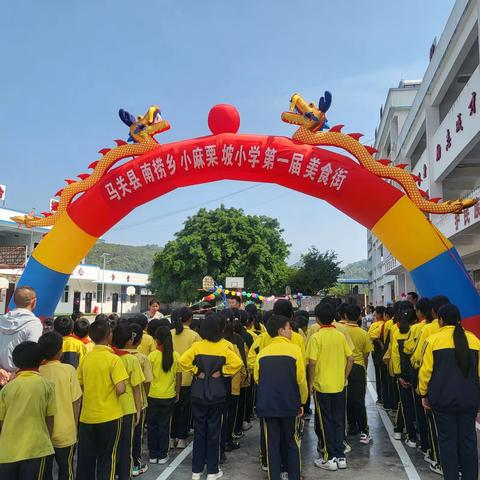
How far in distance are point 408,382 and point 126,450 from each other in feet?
9.70

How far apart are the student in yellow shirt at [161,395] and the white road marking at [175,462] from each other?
11 centimetres

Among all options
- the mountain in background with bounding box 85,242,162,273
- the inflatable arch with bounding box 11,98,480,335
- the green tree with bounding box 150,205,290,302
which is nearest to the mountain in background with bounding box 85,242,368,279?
the mountain in background with bounding box 85,242,162,273

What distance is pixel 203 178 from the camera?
7434 mm

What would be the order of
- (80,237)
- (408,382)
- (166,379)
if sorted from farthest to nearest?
(80,237) < (408,382) < (166,379)

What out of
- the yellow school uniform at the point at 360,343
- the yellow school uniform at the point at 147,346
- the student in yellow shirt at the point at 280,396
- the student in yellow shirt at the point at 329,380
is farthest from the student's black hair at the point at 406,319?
the yellow school uniform at the point at 147,346

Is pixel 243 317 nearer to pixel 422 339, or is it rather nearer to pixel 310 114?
pixel 422 339

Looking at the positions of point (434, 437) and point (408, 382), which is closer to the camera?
point (434, 437)

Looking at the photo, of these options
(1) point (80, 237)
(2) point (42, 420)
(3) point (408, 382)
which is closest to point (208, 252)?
(1) point (80, 237)

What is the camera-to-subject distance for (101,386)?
11.4 ft

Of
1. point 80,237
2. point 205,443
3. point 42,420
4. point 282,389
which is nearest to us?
point 42,420

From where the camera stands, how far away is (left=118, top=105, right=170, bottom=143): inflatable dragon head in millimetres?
7422

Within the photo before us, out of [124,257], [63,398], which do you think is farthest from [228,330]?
[124,257]

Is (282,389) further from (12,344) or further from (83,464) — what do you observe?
(12,344)

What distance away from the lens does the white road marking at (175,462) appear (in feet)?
13.9
